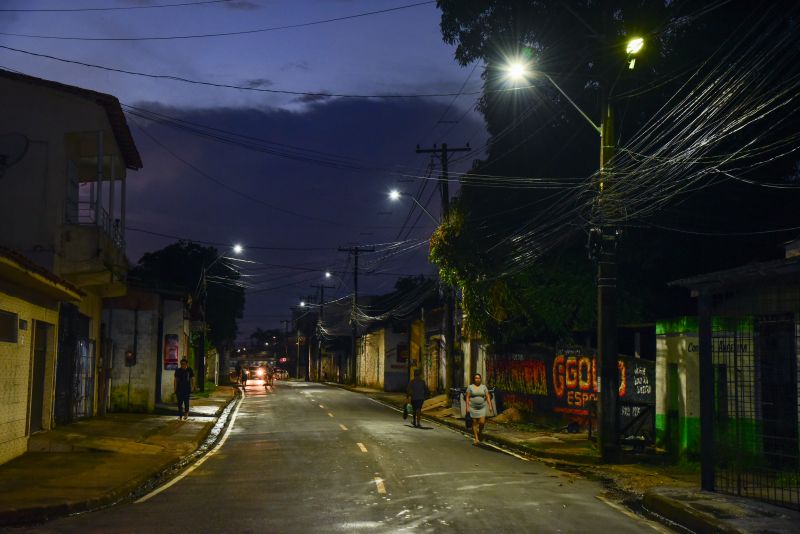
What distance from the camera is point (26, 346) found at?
17.3m

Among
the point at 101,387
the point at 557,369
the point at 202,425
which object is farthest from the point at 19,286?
the point at 557,369

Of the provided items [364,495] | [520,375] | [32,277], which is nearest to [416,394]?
[520,375]

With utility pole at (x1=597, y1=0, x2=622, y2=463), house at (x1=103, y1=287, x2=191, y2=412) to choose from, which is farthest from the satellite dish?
utility pole at (x1=597, y1=0, x2=622, y2=463)

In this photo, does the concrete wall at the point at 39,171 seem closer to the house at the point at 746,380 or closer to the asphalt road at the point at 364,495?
the asphalt road at the point at 364,495

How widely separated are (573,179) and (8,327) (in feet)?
57.3

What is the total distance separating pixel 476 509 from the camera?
11.1m

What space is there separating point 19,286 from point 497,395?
58.0ft

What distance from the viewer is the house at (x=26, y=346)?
15625mm

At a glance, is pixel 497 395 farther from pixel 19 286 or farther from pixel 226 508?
pixel 226 508

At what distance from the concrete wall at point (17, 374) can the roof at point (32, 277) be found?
0.80 feet

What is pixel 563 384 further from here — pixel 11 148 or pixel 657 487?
pixel 11 148

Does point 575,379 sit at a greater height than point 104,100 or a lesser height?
lesser

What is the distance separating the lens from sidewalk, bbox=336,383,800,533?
10180mm

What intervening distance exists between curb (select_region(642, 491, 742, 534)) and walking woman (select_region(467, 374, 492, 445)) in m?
9.09
